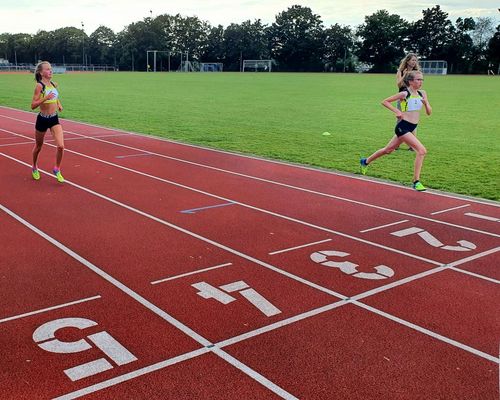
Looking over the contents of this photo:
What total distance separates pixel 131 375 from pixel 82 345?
0.59 m

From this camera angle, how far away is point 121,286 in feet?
17.1

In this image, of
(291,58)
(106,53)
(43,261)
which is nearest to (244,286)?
(43,261)

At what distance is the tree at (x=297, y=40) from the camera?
111875 millimetres

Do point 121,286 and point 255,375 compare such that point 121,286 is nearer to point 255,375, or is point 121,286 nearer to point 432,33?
point 255,375

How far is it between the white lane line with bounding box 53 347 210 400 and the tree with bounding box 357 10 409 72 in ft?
330

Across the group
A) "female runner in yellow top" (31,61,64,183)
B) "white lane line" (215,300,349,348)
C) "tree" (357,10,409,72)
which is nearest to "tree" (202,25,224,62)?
"tree" (357,10,409,72)

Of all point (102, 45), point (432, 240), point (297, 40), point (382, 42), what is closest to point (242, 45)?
point (297, 40)

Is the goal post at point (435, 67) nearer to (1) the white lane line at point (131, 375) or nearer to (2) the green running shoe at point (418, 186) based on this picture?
(2) the green running shoe at point (418, 186)

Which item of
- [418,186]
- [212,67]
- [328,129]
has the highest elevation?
[212,67]

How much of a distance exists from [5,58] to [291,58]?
84.2 metres

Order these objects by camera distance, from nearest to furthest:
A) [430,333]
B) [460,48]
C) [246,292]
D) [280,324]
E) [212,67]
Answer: [430,333]
[280,324]
[246,292]
[460,48]
[212,67]

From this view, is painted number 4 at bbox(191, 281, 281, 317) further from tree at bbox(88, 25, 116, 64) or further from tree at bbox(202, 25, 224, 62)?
tree at bbox(88, 25, 116, 64)

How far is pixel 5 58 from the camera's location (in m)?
151

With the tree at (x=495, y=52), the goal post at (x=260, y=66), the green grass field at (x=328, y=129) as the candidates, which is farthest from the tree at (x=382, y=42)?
the green grass field at (x=328, y=129)
